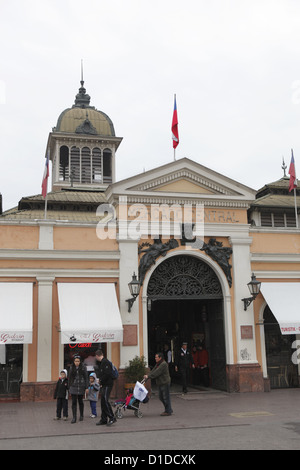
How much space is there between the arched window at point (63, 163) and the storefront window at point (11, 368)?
54.6ft

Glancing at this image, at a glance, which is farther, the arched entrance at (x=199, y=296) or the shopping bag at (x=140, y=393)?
the arched entrance at (x=199, y=296)

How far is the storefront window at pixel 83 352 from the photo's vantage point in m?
15.9

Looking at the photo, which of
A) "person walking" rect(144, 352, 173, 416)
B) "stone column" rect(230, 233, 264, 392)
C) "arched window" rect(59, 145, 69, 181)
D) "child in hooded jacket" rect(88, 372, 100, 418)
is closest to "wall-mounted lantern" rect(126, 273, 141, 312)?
"person walking" rect(144, 352, 173, 416)

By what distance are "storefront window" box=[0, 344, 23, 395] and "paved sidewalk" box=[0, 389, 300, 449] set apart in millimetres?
714

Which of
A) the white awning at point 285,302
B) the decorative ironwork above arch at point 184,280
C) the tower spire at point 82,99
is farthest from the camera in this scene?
the tower spire at point 82,99

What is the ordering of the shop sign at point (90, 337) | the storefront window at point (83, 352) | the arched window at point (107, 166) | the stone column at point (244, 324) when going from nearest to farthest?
1. the shop sign at point (90, 337)
2. the storefront window at point (83, 352)
3. the stone column at point (244, 324)
4. the arched window at point (107, 166)

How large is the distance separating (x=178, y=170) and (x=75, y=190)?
482 inches

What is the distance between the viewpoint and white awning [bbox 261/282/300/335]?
1625cm

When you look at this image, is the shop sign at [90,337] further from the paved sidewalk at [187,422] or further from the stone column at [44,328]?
the paved sidewalk at [187,422]

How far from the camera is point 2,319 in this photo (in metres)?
14.4

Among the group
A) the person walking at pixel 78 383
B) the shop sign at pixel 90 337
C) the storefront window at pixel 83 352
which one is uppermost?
the shop sign at pixel 90 337

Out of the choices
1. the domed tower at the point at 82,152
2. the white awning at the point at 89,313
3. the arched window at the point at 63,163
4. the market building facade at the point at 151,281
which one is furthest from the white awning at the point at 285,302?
the arched window at the point at 63,163

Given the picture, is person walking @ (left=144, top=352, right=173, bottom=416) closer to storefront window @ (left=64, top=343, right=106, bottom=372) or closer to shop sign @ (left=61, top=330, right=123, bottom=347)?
shop sign @ (left=61, top=330, right=123, bottom=347)
